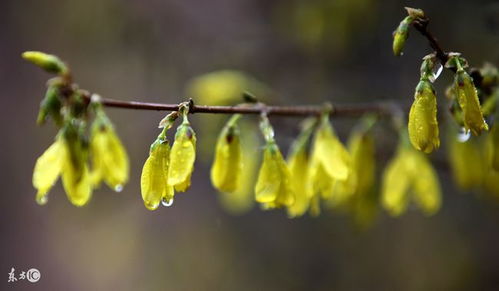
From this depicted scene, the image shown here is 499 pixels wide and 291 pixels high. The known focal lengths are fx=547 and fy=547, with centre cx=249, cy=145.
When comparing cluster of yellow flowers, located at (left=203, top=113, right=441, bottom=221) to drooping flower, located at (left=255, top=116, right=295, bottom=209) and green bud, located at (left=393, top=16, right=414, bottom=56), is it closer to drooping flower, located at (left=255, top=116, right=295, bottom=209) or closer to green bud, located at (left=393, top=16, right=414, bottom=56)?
drooping flower, located at (left=255, top=116, right=295, bottom=209)

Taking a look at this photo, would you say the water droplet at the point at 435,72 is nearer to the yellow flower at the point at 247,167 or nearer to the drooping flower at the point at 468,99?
the drooping flower at the point at 468,99

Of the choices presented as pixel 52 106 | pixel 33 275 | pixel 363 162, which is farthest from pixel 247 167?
pixel 33 275

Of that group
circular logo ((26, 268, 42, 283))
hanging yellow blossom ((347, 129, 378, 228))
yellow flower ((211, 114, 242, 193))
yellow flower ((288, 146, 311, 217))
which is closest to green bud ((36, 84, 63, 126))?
yellow flower ((211, 114, 242, 193))

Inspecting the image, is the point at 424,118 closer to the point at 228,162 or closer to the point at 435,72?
the point at 435,72

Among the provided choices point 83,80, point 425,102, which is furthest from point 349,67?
point 83,80

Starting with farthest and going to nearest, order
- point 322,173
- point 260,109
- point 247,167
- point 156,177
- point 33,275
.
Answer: point 33,275 → point 247,167 → point 322,173 → point 260,109 → point 156,177

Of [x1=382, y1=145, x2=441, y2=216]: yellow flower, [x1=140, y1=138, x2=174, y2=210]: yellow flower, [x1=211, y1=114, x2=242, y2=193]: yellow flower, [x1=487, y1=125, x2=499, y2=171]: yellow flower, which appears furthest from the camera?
[x1=382, y1=145, x2=441, y2=216]: yellow flower

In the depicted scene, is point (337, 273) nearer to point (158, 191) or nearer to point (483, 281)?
point (483, 281)
